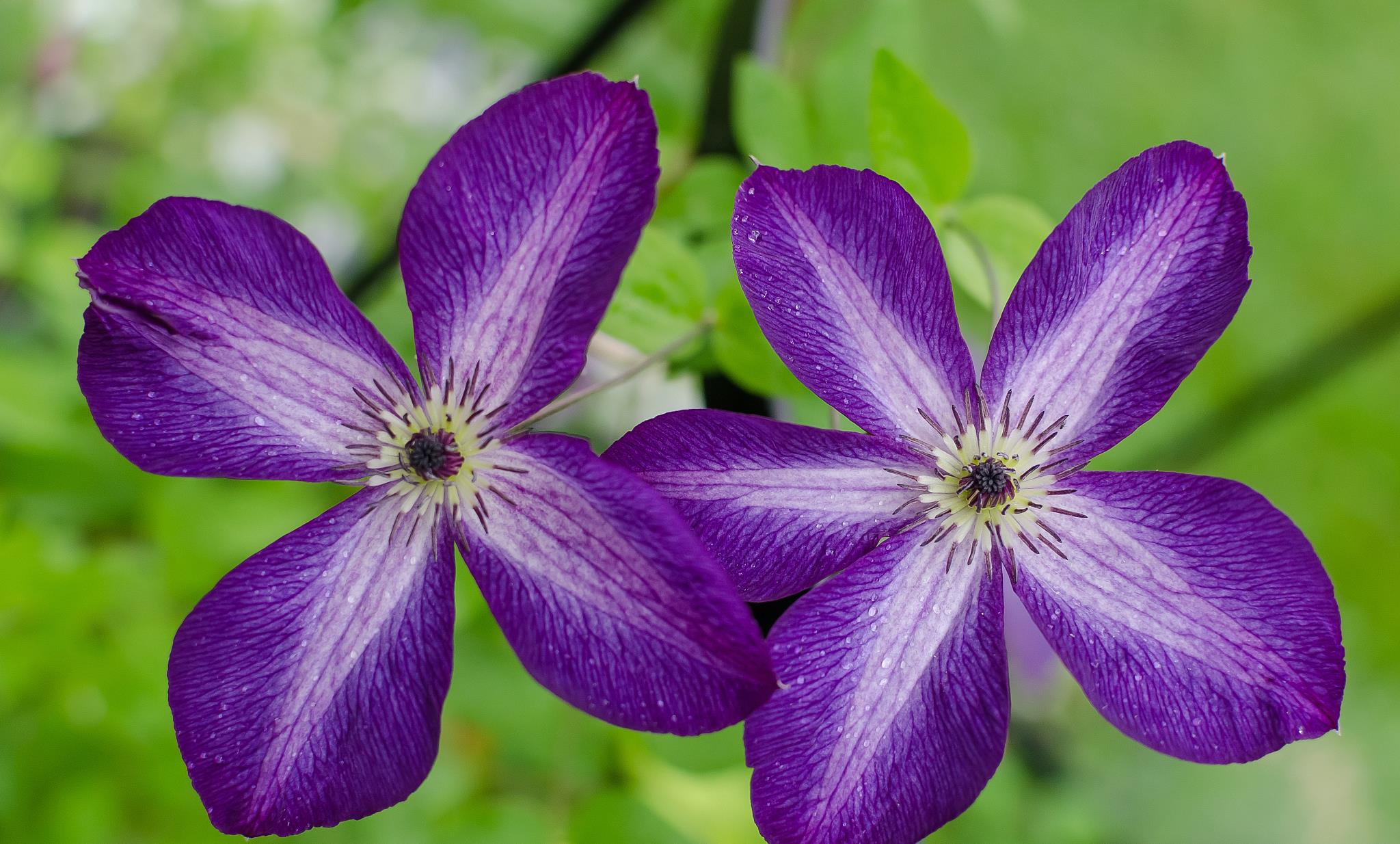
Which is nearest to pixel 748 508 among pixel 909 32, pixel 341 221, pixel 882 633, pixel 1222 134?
pixel 882 633

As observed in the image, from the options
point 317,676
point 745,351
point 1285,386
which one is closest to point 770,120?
point 745,351

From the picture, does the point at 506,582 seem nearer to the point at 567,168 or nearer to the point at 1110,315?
the point at 567,168

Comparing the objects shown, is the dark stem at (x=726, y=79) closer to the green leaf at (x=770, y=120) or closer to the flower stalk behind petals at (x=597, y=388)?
the green leaf at (x=770, y=120)

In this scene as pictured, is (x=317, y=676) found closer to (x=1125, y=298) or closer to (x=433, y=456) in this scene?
(x=433, y=456)

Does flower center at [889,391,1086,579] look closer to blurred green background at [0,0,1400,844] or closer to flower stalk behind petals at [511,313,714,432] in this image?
flower stalk behind petals at [511,313,714,432]

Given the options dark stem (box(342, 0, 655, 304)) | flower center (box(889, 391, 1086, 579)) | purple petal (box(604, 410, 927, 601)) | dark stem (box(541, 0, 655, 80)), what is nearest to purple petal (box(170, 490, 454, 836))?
purple petal (box(604, 410, 927, 601))

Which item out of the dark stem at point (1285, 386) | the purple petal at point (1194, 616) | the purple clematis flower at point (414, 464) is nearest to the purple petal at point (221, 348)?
the purple clematis flower at point (414, 464)

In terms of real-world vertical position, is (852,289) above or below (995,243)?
below
